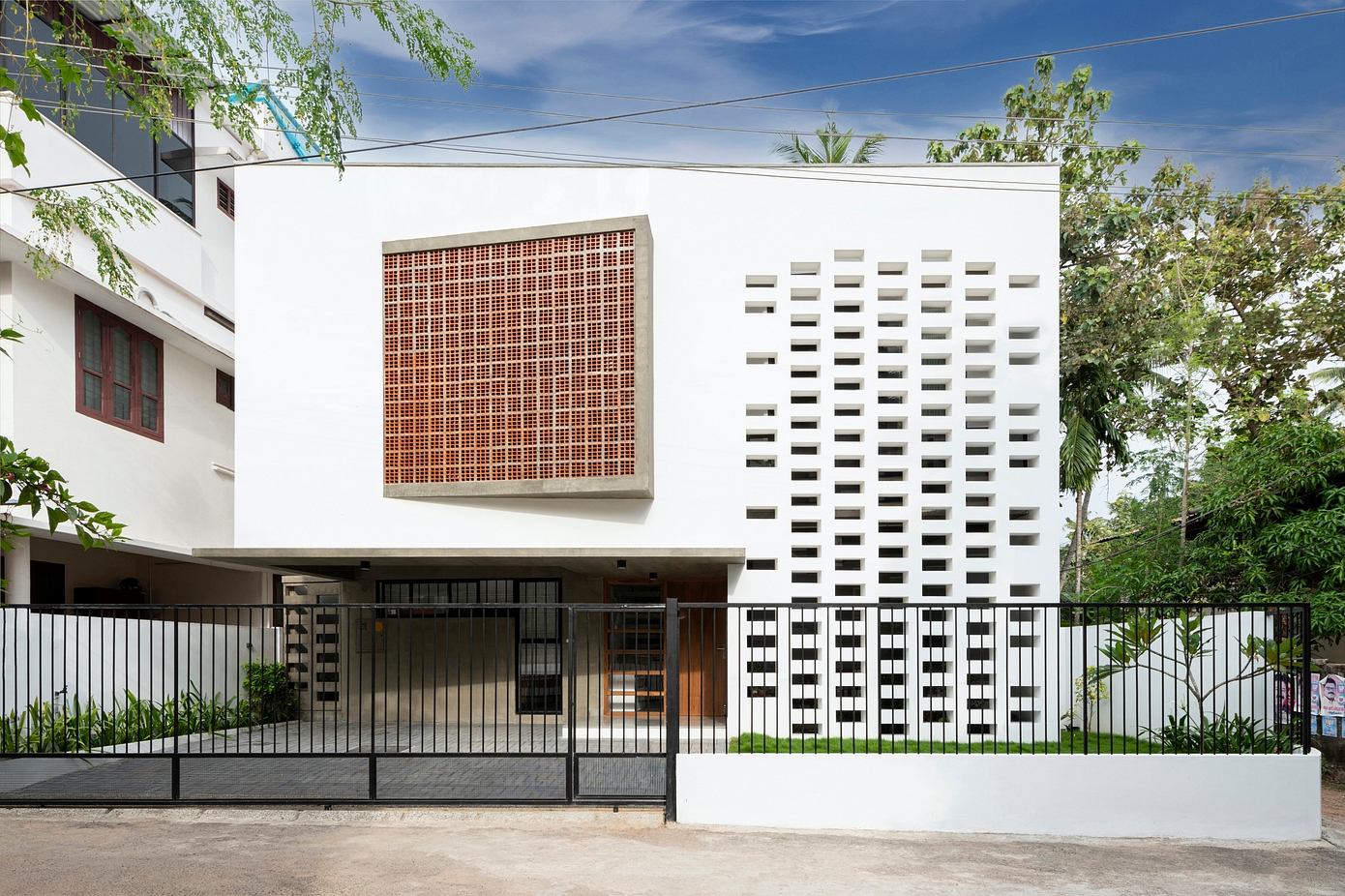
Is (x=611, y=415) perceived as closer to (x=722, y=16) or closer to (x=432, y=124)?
(x=432, y=124)

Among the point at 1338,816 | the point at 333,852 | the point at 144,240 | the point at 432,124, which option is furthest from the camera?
the point at 144,240

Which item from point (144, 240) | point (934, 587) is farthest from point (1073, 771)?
point (144, 240)

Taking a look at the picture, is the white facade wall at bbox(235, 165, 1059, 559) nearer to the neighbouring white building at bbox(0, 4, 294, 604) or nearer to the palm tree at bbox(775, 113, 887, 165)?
the neighbouring white building at bbox(0, 4, 294, 604)

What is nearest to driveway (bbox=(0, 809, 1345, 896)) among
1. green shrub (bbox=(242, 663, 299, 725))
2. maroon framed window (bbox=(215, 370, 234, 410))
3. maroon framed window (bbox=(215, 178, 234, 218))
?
green shrub (bbox=(242, 663, 299, 725))

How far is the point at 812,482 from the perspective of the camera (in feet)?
49.0

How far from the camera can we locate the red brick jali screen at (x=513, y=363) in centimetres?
1480

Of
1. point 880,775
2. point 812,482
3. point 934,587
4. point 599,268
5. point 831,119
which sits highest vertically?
point 831,119

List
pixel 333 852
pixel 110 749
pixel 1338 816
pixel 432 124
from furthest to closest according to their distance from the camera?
pixel 432 124 < pixel 110 749 < pixel 1338 816 < pixel 333 852

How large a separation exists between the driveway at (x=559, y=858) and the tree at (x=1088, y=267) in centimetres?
1233

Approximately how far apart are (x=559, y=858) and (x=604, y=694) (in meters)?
9.00

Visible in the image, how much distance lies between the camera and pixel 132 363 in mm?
18750

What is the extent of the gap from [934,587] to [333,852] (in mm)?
8681

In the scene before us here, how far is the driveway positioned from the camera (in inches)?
319

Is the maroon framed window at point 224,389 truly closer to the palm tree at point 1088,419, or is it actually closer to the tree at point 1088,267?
the tree at point 1088,267
